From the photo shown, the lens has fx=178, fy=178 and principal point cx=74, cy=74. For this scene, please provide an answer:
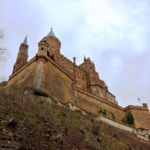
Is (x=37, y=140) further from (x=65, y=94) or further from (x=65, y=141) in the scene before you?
(x=65, y=94)

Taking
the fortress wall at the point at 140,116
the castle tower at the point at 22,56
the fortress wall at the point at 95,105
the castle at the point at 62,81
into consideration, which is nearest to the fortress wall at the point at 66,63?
the castle at the point at 62,81

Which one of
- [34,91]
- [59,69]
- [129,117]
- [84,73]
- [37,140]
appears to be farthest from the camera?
[84,73]

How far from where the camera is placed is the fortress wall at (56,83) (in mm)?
21322

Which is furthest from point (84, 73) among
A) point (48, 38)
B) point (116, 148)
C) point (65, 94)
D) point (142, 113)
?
point (116, 148)

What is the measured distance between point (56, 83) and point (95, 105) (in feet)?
32.2

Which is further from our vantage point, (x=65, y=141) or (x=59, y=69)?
(x=59, y=69)

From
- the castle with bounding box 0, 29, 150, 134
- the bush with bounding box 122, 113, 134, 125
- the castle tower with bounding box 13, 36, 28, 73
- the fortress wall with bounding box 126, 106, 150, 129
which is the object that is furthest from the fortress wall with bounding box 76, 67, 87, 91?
the castle tower with bounding box 13, 36, 28, 73

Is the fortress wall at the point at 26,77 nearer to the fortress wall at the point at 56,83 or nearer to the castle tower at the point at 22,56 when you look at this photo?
the fortress wall at the point at 56,83

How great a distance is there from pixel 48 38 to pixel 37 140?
124 feet

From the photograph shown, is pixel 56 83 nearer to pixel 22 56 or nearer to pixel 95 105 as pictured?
pixel 95 105

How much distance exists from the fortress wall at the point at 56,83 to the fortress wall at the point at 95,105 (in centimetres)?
263

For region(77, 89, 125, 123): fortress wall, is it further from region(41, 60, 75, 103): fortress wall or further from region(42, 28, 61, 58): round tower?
region(42, 28, 61, 58): round tower

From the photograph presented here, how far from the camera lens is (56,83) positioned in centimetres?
2338

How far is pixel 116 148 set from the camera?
35.4ft
